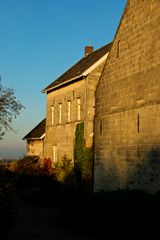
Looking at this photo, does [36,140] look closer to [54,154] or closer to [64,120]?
[54,154]

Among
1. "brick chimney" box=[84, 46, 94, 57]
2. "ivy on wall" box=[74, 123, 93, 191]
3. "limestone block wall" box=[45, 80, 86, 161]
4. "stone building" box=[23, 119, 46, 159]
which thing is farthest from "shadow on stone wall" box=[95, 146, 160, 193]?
"brick chimney" box=[84, 46, 94, 57]

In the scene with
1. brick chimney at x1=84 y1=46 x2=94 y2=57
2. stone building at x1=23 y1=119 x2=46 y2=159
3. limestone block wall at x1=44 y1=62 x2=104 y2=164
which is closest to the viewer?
limestone block wall at x1=44 y1=62 x2=104 y2=164

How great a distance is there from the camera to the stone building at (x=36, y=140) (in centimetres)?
3950

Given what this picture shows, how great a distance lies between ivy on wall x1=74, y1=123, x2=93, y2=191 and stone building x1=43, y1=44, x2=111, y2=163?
0.53 metres

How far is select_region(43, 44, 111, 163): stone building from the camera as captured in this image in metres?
29.7

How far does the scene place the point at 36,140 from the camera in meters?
40.8

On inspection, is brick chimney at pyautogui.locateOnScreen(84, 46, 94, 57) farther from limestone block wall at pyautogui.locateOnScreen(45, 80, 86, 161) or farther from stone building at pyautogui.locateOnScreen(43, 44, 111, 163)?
limestone block wall at pyautogui.locateOnScreen(45, 80, 86, 161)

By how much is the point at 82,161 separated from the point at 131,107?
9.68 metres

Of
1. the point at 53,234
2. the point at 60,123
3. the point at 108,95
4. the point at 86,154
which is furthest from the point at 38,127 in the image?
the point at 53,234

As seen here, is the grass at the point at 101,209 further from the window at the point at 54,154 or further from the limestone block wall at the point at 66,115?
the window at the point at 54,154

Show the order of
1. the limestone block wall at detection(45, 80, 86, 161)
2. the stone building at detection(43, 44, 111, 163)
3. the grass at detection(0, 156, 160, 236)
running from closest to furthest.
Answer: the grass at detection(0, 156, 160, 236), the stone building at detection(43, 44, 111, 163), the limestone block wall at detection(45, 80, 86, 161)

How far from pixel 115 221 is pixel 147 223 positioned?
55.5 inches

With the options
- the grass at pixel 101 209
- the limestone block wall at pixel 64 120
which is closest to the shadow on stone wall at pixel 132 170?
the grass at pixel 101 209

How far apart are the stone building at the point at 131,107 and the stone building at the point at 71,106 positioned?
6.21 m
